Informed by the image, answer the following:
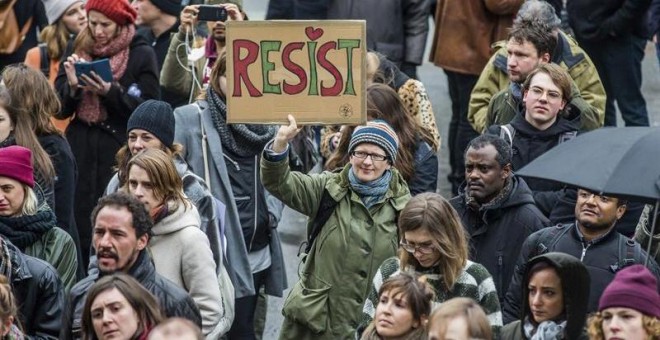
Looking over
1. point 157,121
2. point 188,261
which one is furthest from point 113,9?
point 188,261

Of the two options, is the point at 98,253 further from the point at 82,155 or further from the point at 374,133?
the point at 82,155

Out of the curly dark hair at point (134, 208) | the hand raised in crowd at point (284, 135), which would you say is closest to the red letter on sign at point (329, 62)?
the hand raised in crowd at point (284, 135)

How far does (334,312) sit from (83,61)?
2895 millimetres

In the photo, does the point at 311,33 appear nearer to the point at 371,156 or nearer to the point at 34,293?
the point at 371,156

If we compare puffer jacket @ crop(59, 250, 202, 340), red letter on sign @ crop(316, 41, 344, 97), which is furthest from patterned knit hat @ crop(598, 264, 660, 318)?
red letter on sign @ crop(316, 41, 344, 97)

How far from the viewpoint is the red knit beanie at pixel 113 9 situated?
1122 centimetres

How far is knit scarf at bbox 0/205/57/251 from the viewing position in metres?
8.81

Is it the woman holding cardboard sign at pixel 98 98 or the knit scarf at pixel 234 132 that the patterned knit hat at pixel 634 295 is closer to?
the knit scarf at pixel 234 132

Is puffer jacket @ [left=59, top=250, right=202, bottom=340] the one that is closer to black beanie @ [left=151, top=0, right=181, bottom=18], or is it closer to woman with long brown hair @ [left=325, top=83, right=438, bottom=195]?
woman with long brown hair @ [left=325, top=83, right=438, bottom=195]

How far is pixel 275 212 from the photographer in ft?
34.2

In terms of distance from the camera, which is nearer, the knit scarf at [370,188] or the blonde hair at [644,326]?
the blonde hair at [644,326]

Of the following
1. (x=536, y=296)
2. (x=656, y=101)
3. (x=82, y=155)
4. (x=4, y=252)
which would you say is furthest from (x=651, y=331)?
(x=656, y=101)

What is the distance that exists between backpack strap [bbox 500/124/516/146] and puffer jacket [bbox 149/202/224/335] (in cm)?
216

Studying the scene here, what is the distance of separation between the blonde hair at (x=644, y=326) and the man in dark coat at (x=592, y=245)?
112cm
